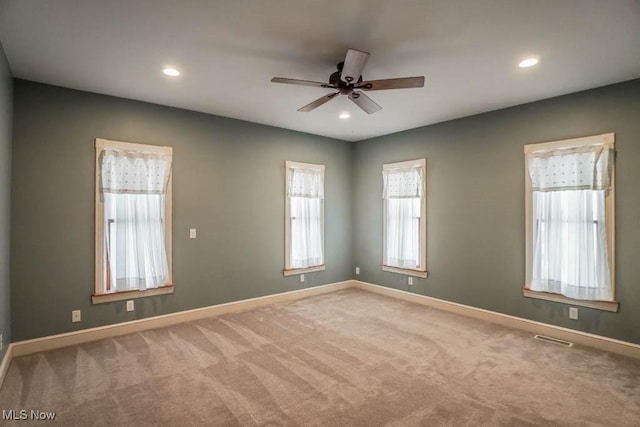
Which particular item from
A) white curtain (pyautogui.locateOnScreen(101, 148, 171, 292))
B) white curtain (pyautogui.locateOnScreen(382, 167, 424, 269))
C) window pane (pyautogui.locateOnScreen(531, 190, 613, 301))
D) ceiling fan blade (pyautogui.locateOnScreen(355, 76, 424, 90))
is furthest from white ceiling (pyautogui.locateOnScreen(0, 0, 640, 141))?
white curtain (pyautogui.locateOnScreen(382, 167, 424, 269))

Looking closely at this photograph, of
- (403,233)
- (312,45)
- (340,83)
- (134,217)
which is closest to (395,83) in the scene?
(340,83)

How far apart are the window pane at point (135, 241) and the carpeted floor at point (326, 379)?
678mm

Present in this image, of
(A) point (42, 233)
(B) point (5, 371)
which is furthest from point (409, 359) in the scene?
(A) point (42, 233)

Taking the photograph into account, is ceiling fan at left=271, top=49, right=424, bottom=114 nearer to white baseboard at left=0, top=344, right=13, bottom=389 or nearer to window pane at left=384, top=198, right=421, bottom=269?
window pane at left=384, top=198, right=421, bottom=269

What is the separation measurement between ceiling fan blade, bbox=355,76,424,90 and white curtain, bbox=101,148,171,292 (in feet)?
9.25

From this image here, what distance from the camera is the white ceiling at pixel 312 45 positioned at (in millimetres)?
2219

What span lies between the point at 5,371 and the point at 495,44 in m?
5.13

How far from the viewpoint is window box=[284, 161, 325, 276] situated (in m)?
5.43

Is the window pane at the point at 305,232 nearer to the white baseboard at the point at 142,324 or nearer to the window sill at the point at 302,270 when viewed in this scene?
the window sill at the point at 302,270

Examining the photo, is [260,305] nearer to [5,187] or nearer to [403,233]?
[403,233]

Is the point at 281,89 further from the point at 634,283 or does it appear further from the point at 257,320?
the point at 634,283

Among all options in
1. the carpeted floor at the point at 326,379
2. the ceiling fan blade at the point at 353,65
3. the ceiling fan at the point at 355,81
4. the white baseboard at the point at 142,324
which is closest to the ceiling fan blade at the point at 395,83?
the ceiling fan at the point at 355,81

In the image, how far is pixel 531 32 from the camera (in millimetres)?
2480

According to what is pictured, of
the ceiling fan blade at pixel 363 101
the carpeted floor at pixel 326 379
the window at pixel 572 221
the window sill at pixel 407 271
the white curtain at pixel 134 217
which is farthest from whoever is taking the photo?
the window sill at pixel 407 271
